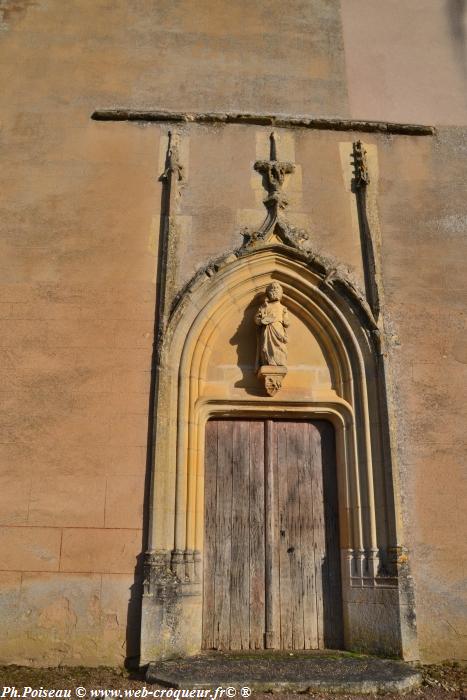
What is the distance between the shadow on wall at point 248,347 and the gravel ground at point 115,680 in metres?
2.52

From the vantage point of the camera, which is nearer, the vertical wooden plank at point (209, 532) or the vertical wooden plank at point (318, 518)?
the vertical wooden plank at point (209, 532)

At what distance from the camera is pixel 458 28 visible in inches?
274

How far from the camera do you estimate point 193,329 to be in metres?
5.50

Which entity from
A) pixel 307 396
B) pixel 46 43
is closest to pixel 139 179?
pixel 46 43

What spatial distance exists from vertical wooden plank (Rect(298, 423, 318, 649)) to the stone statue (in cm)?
63

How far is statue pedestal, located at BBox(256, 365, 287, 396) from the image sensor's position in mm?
5410

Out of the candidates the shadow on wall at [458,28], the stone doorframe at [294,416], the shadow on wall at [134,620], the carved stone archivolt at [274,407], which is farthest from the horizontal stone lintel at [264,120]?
the shadow on wall at [134,620]

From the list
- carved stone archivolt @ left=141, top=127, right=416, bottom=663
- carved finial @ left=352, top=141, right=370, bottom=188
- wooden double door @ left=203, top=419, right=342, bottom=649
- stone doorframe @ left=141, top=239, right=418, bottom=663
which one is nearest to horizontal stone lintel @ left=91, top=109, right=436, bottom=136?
carved finial @ left=352, top=141, right=370, bottom=188

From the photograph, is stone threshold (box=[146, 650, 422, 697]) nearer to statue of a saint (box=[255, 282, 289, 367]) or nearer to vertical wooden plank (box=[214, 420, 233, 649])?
vertical wooden plank (box=[214, 420, 233, 649])

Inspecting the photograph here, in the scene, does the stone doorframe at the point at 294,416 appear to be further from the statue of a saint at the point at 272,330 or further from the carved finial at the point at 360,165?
the carved finial at the point at 360,165

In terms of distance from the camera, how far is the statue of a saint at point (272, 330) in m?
5.45

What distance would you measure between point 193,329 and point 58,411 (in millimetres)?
1401

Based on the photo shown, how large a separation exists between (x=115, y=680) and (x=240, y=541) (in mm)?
1509

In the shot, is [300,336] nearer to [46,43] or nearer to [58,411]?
[58,411]
